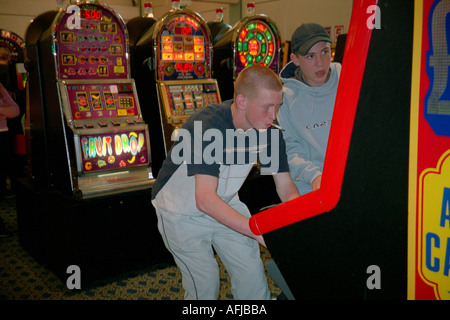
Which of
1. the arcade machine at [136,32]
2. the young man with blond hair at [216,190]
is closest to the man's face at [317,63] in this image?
the young man with blond hair at [216,190]

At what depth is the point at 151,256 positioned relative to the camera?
3.76 meters

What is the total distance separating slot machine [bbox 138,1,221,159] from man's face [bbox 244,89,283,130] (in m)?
2.20

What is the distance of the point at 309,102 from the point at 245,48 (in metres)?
2.74

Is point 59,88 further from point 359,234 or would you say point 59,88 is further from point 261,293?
point 359,234

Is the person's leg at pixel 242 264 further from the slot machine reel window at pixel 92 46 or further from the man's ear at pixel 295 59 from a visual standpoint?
the slot machine reel window at pixel 92 46

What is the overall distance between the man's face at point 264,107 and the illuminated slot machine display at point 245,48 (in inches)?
117

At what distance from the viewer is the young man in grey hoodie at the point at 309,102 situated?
89.5 inches

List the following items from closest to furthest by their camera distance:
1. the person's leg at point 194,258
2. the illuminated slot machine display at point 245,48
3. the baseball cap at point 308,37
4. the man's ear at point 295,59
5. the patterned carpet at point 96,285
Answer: the person's leg at point 194,258 < the baseball cap at point 308,37 < the man's ear at point 295,59 < the patterned carpet at point 96,285 < the illuminated slot machine display at point 245,48

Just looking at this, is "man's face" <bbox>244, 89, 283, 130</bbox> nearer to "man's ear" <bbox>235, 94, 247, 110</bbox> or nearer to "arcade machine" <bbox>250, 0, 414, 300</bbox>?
"man's ear" <bbox>235, 94, 247, 110</bbox>

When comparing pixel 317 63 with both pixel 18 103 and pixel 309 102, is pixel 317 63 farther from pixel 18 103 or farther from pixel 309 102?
pixel 18 103

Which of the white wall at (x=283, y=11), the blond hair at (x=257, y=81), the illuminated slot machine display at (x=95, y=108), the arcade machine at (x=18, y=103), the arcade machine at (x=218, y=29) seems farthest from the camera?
the white wall at (x=283, y=11)

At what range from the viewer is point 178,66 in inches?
173

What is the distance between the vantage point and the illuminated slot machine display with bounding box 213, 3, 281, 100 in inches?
190

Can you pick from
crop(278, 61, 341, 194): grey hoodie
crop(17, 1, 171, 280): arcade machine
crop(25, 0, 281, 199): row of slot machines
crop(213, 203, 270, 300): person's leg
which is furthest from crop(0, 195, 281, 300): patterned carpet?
crop(278, 61, 341, 194): grey hoodie
